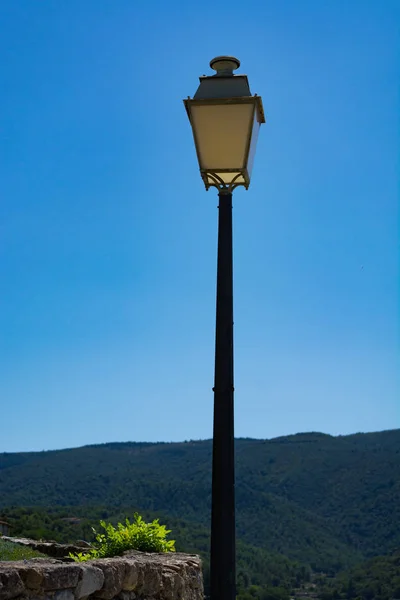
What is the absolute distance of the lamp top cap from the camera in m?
4.89

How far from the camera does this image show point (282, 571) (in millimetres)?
36562

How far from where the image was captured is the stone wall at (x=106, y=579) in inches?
174

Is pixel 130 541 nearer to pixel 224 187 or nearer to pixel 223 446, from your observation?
pixel 223 446

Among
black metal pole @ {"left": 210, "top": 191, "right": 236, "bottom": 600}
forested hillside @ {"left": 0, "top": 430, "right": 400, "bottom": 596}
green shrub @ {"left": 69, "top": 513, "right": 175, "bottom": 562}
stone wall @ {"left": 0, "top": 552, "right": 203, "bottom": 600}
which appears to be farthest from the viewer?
forested hillside @ {"left": 0, "top": 430, "right": 400, "bottom": 596}

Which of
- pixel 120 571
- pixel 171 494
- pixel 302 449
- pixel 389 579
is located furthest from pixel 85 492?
pixel 120 571

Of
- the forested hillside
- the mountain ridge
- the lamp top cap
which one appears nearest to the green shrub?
the lamp top cap

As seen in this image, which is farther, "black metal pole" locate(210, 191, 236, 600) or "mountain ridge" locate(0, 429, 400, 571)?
"mountain ridge" locate(0, 429, 400, 571)

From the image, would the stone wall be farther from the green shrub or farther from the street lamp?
the street lamp

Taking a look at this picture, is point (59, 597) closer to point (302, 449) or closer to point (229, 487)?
point (229, 487)

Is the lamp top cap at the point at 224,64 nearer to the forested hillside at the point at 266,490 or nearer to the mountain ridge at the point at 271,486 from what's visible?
the forested hillside at the point at 266,490

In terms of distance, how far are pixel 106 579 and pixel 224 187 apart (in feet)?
9.05

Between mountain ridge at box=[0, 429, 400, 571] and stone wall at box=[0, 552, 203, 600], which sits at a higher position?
mountain ridge at box=[0, 429, 400, 571]

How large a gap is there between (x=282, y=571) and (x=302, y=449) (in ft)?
111

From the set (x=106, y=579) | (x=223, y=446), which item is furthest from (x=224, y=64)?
(x=106, y=579)
